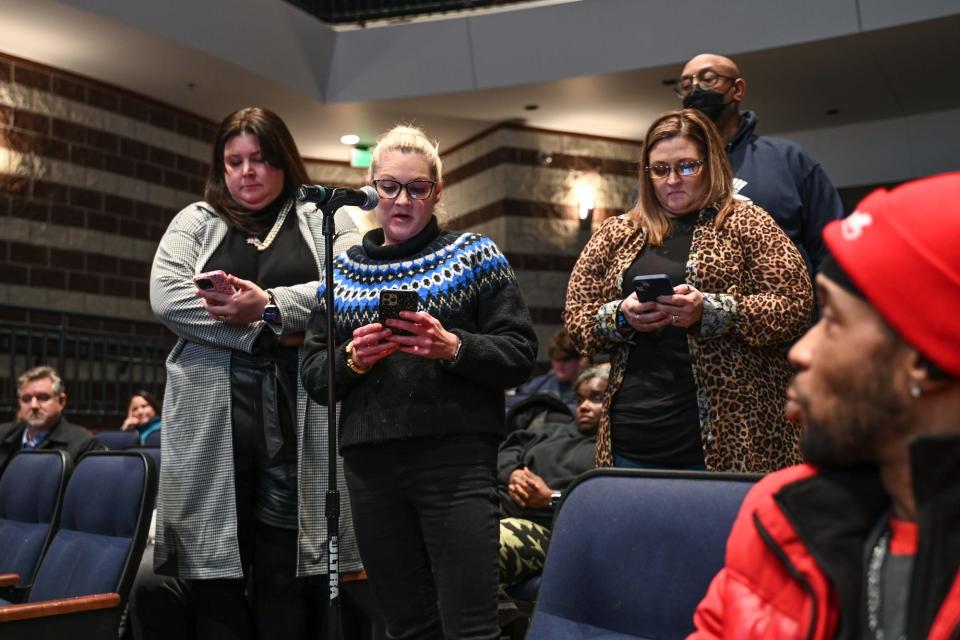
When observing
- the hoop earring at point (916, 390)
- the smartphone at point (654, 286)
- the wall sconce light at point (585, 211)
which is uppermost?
the wall sconce light at point (585, 211)

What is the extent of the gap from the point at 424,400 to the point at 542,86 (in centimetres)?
807

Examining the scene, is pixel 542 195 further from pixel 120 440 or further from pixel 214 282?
pixel 214 282

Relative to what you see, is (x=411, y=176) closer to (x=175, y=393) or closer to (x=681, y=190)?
(x=681, y=190)

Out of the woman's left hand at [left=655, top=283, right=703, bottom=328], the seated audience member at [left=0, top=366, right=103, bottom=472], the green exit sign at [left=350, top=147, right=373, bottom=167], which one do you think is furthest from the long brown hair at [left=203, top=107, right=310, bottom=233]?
the green exit sign at [left=350, top=147, right=373, bottom=167]

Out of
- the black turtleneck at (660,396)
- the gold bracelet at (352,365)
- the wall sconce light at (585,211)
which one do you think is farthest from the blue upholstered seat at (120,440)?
the wall sconce light at (585,211)

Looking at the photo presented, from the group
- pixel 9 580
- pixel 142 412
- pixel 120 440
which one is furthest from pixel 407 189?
pixel 142 412

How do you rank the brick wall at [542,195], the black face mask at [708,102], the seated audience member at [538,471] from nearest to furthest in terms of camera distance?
1. the black face mask at [708,102]
2. the seated audience member at [538,471]
3. the brick wall at [542,195]

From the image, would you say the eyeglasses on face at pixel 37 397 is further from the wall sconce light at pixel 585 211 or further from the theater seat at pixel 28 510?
the wall sconce light at pixel 585 211

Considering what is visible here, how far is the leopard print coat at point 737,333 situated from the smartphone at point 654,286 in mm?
110

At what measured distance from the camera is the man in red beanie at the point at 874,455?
976 mm

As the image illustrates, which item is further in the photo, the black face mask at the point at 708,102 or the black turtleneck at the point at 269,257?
the black face mask at the point at 708,102

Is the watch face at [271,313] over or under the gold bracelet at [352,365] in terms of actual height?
over

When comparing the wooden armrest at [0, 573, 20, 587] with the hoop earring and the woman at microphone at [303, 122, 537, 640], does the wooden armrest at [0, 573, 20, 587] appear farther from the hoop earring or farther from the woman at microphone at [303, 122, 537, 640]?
the hoop earring

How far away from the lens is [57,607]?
237 centimetres
